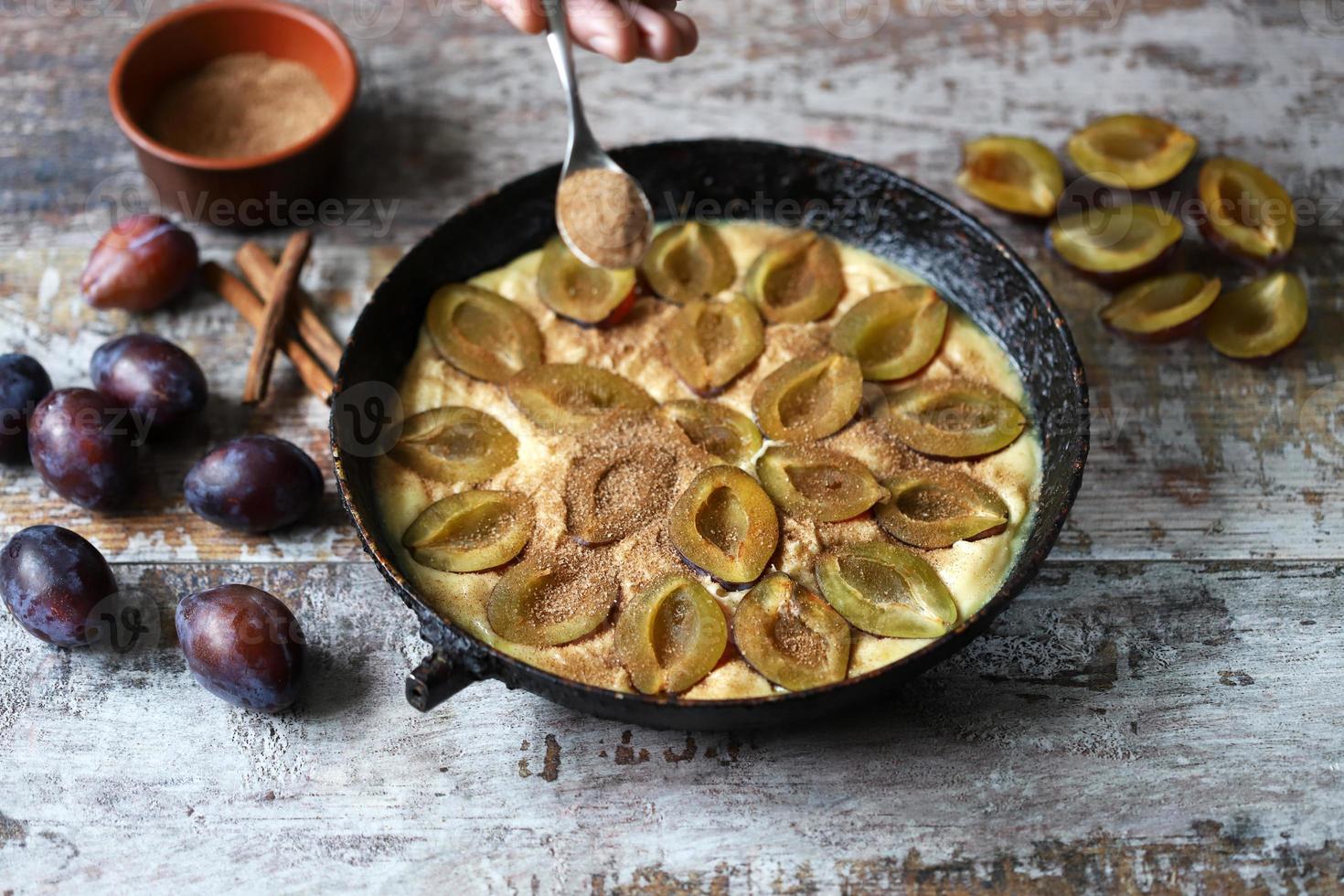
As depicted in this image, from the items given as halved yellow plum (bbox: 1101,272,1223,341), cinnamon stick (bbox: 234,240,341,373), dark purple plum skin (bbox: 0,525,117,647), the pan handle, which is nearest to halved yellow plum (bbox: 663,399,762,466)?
the pan handle

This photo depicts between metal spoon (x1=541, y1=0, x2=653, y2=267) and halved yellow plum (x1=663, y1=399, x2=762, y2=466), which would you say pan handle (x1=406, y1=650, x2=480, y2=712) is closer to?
halved yellow plum (x1=663, y1=399, x2=762, y2=466)

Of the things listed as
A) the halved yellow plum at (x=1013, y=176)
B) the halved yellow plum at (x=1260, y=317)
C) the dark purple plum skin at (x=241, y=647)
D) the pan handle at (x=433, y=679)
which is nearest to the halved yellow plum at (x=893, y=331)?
the halved yellow plum at (x=1013, y=176)

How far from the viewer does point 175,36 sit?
2273 millimetres

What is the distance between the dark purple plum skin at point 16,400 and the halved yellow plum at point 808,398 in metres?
1.10

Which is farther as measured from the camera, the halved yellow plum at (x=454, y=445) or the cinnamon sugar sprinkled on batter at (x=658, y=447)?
the halved yellow plum at (x=454, y=445)

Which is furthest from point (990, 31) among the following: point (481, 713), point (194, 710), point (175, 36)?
point (194, 710)

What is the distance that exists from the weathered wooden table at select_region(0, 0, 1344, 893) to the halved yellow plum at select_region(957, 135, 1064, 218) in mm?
56

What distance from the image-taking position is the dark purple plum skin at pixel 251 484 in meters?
1.80

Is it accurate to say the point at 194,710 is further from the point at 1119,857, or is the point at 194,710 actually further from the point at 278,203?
the point at 1119,857

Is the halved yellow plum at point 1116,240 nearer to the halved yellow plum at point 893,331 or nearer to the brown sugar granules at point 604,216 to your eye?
the halved yellow plum at point 893,331

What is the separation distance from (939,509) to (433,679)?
73 cm

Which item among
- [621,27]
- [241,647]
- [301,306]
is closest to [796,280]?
[621,27]

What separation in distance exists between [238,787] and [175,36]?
54.1 inches

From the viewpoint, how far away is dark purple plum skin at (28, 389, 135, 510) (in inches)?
71.7
